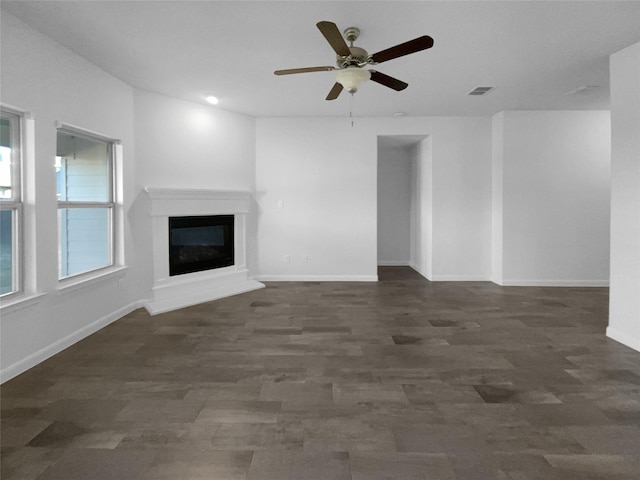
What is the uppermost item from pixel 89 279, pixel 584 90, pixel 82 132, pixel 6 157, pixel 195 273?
pixel 584 90

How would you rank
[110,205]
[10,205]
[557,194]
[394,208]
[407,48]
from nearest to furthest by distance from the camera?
1. [407,48]
2. [10,205]
3. [110,205]
4. [557,194]
5. [394,208]

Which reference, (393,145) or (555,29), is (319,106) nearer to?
(393,145)

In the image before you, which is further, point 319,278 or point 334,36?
point 319,278

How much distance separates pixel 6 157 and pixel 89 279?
1338 millimetres

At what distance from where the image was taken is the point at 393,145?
25.8 feet

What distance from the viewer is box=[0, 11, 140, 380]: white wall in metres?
3.00

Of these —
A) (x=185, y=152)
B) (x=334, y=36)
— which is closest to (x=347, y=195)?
(x=185, y=152)

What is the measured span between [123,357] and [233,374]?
1.06 meters

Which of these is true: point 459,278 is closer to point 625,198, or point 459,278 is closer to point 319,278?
point 319,278

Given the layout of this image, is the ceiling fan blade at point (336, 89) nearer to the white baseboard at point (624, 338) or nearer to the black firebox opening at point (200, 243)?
the black firebox opening at point (200, 243)

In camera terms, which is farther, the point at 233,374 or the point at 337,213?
the point at 337,213

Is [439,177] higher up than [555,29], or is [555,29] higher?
[555,29]

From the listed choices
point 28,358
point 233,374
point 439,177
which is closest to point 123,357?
point 28,358

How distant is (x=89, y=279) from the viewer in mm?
3941
